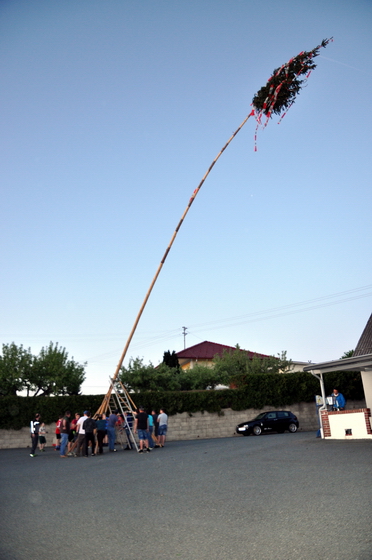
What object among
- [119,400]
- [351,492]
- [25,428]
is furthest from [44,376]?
[351,492]

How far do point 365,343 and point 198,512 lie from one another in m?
20.8

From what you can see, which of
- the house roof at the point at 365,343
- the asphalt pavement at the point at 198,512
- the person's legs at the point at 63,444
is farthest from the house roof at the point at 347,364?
the person's legs at the point at 63,444

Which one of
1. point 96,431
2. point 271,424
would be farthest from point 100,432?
point 271,424

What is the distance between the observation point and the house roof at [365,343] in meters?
25.2

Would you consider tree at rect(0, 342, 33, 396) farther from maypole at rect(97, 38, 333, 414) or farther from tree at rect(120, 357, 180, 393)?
maypole at rect(97, 38, 333, 414)

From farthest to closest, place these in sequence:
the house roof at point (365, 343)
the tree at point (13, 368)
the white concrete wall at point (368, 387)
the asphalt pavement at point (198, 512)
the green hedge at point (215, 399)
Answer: the tree at point (13, 368) → the green hedge at point (215, 399) → the house roof at point (365, 343) → the white concrete wall at point (368, 387) → the asphalt pavement at point (198, 512)

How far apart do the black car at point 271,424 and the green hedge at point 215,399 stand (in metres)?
2.96

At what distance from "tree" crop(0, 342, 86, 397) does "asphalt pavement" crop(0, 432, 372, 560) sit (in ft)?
114

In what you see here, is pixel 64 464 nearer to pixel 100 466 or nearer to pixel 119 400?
pixel 100 466

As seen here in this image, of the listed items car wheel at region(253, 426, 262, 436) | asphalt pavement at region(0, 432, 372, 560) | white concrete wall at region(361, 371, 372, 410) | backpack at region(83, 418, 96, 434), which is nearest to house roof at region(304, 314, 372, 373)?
white concrete wall at region(361, 371, 372, 410)

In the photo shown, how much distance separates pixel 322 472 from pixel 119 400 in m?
14.3

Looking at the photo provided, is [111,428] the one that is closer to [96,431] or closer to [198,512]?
[96,431]

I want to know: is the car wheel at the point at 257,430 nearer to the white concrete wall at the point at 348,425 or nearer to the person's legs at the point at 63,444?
the white concrete wall at the point at 348,425

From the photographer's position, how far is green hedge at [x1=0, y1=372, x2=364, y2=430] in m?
29.8
